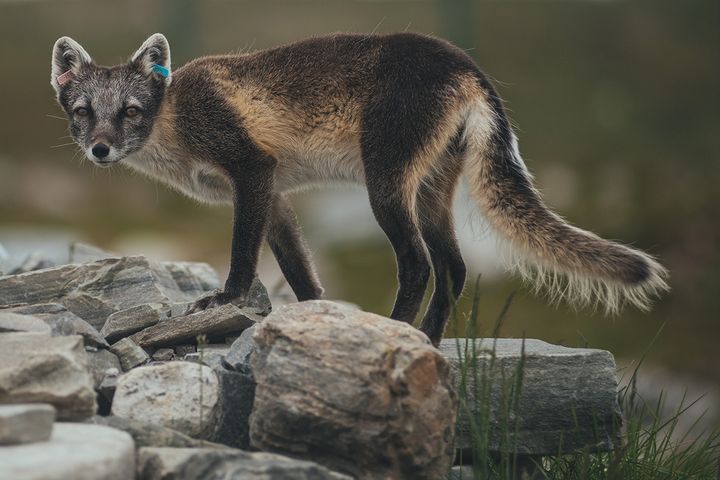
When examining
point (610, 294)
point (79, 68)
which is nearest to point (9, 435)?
point (610, 294)

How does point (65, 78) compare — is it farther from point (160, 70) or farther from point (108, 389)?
point (108, 389)

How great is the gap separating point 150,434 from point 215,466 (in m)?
0.50

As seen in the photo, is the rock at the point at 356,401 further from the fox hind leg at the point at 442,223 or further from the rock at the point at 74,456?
the fox hind leg at the point at 442,223

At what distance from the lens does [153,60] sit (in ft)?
23.7

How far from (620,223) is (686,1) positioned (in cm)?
971

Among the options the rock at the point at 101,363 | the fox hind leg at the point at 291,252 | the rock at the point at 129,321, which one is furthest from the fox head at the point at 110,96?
the rock at the point at 101,363

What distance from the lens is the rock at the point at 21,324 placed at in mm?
5016

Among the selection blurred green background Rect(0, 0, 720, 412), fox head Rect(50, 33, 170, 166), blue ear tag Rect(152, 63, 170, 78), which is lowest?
blurred green background Rect(0, 0, 720, 412)

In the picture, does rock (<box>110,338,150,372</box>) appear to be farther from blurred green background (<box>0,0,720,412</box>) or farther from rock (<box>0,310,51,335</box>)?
blurred green background (<box>0,0,720,412</box>)

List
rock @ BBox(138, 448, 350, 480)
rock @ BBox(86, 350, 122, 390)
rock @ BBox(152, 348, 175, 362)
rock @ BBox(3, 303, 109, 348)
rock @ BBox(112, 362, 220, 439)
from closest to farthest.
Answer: rock @ BBox(138, 448, 350, 480)
rock @ BBox(112, 362, 220, 439)
rock @ BBox(86, 350, 122, 390)
rock @ BBox(3, 303, 109, 348)
rock @ BBox(152, 348, 175, 362)

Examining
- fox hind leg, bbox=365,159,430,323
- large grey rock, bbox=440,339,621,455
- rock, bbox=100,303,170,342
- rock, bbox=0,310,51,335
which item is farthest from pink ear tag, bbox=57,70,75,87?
large grey rock, bbox=440,339,621,455

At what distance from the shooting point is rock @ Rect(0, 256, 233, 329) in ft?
21.1

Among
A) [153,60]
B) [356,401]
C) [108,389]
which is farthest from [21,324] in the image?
[153,60]

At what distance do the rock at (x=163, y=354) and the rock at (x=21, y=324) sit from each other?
2.52 feet
